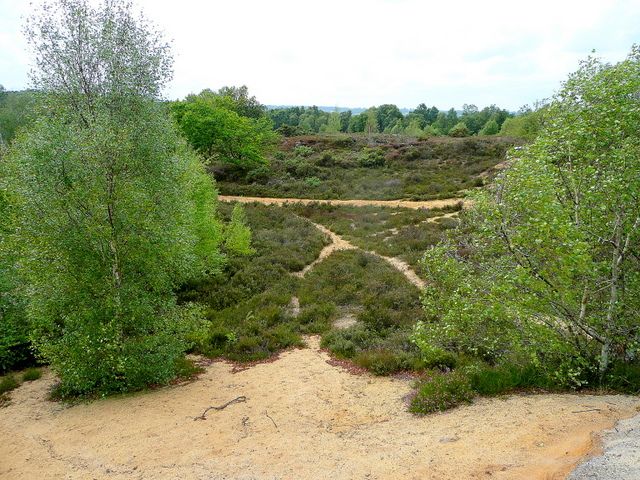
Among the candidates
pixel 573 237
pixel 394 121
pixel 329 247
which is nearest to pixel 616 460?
pixel 573 237

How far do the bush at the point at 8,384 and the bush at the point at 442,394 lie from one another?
11.5 meters

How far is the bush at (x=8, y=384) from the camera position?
12.6m

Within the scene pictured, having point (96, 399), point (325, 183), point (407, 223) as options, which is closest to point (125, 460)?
point (96, 399)

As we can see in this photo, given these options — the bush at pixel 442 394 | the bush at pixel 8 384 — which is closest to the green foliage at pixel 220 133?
the bush at pixel 8 384

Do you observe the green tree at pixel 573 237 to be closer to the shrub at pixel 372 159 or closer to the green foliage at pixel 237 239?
the green foliage at pixel 237 239

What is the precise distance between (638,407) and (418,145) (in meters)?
49.2

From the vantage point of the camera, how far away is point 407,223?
2794cm

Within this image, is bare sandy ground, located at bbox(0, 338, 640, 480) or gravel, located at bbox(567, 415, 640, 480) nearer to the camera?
gravel, located at bbox(567, 415, 640, 480)

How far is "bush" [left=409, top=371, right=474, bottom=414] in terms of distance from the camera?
9445 mm

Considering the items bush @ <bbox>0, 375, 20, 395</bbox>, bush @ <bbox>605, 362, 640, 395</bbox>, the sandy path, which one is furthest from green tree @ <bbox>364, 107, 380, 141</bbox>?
bush @ <bbox>605, 362, 640, 395</bbox>

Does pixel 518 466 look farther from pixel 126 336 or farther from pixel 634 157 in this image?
pixel 126 336

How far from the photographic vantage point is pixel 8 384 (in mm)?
12766

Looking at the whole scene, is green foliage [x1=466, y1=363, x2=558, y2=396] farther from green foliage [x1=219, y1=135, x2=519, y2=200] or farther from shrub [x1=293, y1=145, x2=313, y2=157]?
shrub [x1=293, y1=145, x2=313, y2=157]

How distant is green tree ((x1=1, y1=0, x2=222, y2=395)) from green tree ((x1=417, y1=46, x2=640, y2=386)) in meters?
8.07
